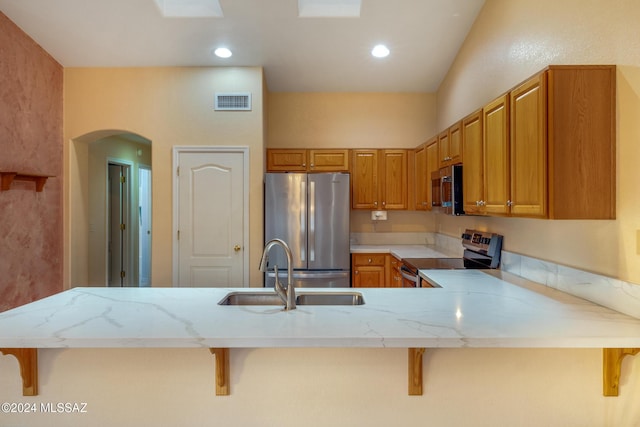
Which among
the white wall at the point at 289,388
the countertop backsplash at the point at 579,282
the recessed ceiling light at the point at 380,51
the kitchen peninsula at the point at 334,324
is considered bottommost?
the white wall at the point at 289,388

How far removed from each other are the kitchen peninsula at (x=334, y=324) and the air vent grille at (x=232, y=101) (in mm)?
2467

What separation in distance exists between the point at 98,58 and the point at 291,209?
2.47 metres

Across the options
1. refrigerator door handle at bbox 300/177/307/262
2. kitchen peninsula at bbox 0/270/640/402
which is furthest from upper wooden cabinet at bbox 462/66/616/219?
refrigerator door handle at bbox 300/177/307/262

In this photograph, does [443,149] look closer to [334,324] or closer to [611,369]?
[611,369]

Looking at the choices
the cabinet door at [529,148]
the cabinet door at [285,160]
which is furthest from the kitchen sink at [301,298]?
the cabinet door at [285,160]

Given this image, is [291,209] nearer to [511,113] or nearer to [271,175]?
[271,175]

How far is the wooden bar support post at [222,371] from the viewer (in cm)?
161

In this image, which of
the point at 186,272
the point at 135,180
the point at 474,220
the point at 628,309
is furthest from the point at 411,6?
the point at 135,180

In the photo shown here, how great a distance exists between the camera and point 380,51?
385 cm

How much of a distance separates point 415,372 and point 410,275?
1693 mm

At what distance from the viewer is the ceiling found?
326 centimetres

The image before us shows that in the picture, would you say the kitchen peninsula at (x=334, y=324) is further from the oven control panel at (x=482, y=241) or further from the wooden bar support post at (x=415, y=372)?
the oven control panel at (x=482, y=241)

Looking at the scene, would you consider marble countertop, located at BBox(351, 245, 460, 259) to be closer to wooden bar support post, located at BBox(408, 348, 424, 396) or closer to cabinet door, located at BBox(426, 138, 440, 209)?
cabinet door, located at BBox(426, 138, 440, 209)

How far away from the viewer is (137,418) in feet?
5.51
